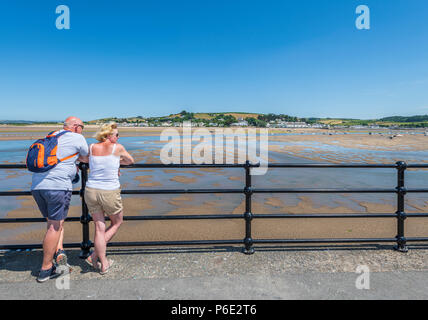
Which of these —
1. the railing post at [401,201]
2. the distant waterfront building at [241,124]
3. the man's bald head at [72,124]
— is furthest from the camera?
the distant waterfront building at [241,124]

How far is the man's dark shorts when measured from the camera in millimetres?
3193

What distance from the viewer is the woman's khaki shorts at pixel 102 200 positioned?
10.9 feet

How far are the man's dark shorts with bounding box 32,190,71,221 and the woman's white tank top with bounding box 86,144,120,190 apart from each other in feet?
1.00

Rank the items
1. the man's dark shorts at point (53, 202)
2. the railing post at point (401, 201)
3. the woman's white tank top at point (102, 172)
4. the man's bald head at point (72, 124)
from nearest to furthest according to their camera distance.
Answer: the man's dark shorts at point (53, 202) < the woman's white tank top at point (102, 172) < the man's bald head at point (72, 124) < the railing post at point (401, 201)

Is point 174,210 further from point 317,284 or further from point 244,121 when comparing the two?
point 244,121

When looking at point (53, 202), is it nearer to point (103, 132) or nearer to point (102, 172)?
point (102, 172)

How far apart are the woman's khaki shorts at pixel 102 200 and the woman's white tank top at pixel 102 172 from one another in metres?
0.06

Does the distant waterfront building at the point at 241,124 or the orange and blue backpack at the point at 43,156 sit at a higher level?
the distant waterfront building at the point at 241,124

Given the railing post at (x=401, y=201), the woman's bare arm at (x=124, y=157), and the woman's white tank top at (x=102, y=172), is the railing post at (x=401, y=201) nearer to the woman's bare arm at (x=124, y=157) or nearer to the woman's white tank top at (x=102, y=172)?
the woman's bare arm at (x=124, y=157)

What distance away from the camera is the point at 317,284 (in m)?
3.20

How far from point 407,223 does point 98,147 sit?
690cm

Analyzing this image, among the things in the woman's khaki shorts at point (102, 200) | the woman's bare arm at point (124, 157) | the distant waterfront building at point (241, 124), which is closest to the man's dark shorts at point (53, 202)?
the woman's khaki shorts at point (102, 200)

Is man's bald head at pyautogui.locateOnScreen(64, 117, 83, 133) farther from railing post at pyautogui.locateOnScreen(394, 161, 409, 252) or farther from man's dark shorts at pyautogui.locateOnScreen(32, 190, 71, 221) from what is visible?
railing post at pyautogui.locateOnScreen(394, 161, 409, 252)
